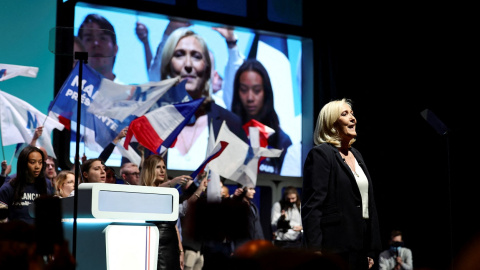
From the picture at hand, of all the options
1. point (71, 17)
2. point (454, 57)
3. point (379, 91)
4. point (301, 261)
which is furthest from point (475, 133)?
point (301, 261)

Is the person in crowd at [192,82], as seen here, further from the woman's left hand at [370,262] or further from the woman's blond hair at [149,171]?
the woman's left hand at [370,262]

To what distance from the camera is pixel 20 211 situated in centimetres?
438

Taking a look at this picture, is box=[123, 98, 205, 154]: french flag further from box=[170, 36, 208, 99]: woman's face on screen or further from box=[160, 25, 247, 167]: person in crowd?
box=[170, 36, 208, 99]: woman's face on screen

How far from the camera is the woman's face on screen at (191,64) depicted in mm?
9773

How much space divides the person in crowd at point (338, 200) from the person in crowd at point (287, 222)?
15.3 ft

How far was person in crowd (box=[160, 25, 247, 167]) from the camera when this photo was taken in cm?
966

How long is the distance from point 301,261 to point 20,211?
363 centimetres

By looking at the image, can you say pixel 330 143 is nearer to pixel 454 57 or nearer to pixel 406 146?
pixel 454 57

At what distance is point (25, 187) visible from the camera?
4512 millimetres

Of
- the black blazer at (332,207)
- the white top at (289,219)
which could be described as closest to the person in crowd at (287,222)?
the white top at (289,219)

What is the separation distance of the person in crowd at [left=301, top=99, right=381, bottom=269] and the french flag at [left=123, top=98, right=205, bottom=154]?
3.90m

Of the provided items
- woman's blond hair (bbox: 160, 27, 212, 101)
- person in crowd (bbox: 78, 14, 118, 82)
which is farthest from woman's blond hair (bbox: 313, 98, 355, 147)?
woman's blond hair (bbox: 160, 27, 212, 101)

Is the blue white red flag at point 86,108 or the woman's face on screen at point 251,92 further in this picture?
the woman's face on screen at point 251,92

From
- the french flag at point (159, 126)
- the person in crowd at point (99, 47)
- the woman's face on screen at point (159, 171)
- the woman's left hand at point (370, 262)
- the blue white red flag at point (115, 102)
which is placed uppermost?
the person in crowd at point (99, 47)
